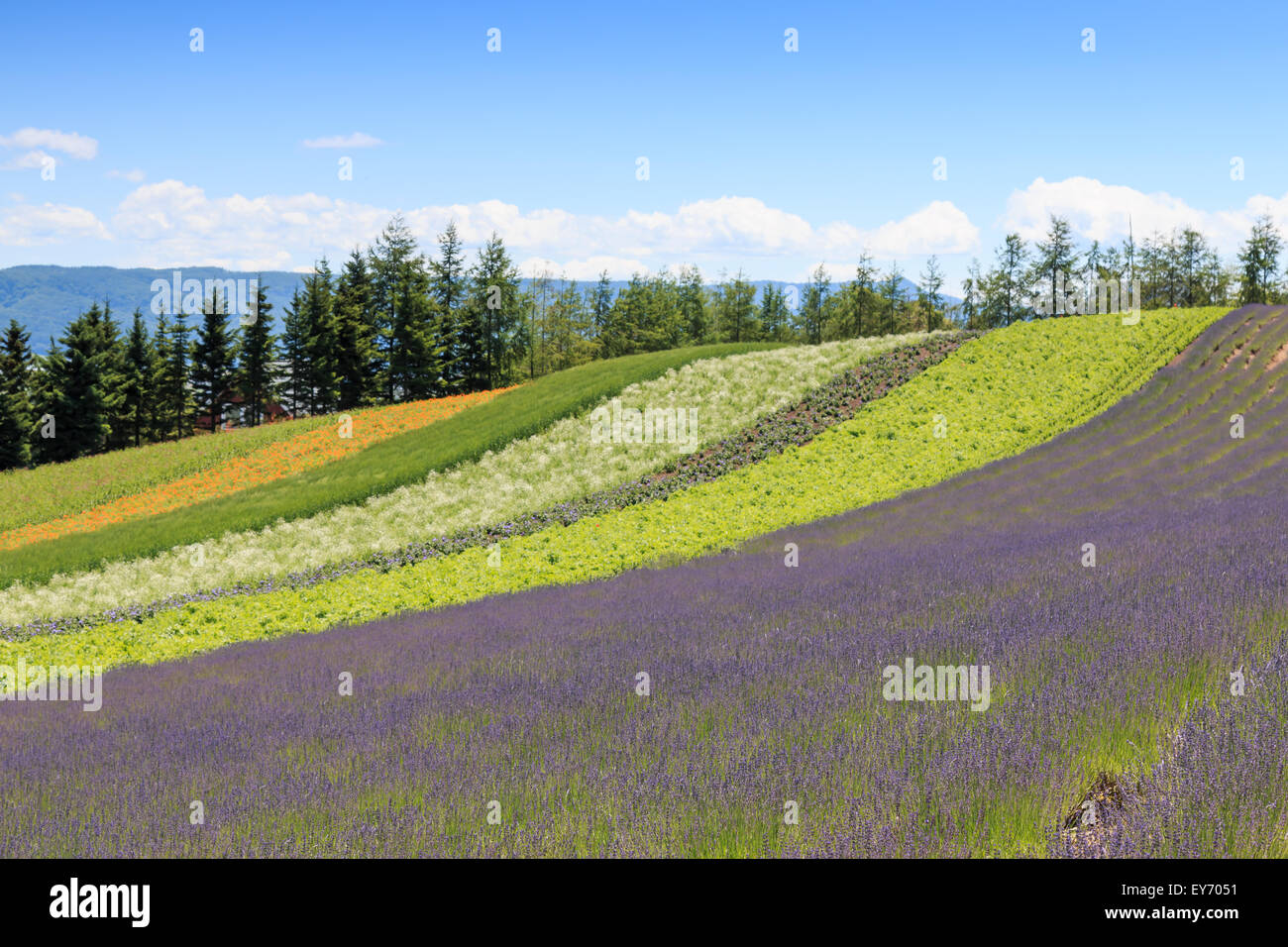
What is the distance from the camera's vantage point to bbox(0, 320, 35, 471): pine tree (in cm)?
5959

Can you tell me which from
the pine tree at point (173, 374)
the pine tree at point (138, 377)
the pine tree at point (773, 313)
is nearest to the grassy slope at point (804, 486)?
the pine tree at point (138, 377)

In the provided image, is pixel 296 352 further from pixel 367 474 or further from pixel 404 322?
pixel 367 474

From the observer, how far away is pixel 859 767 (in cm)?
371

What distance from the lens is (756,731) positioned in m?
4.41

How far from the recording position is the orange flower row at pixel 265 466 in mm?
34312

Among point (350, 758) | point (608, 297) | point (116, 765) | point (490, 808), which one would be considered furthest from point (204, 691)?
point (608, 297)

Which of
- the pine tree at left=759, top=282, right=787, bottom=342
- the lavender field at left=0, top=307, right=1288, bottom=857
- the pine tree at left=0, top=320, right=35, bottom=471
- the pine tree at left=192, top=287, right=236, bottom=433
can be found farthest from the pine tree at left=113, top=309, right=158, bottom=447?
the lavender field at left=0, top=307, right=1288, bottom=857

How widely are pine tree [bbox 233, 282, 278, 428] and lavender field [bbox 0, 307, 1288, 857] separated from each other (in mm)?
62385

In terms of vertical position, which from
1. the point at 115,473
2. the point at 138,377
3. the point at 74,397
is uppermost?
the point at 138,377

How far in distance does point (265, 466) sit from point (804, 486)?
2673cm

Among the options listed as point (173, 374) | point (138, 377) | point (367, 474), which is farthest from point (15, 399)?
point (367, 474)

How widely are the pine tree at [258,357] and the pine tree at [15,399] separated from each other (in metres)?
14.7

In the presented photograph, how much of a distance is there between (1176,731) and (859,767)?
4.70 ft
